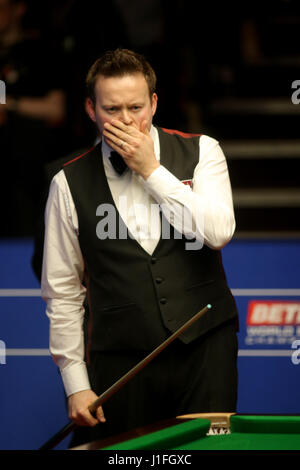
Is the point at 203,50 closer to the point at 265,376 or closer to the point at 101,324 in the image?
the point at 265,376

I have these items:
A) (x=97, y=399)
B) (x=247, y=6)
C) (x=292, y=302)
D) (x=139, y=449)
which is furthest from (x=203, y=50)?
(x=139, y=449)

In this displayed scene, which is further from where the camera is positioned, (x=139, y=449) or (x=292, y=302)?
(x=292, y=302)

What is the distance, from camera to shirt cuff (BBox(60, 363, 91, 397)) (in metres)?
2.49

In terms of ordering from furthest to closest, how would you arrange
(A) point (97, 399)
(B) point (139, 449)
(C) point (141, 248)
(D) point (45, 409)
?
(D) point (45, 409) → (C) point (141, 248) → (A) point (97, 399) → (B) point (139, 449)

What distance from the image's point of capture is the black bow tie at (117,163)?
8.43 feet

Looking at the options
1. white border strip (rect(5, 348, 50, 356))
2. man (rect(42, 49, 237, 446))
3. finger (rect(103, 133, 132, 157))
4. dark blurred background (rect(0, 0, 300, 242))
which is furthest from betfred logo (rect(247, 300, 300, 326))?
finger (rect(103, 133, 132, 157))

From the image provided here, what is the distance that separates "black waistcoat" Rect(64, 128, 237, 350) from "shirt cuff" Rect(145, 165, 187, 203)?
14cm

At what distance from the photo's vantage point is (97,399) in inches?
92.2

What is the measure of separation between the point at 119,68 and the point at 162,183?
0.38 meters

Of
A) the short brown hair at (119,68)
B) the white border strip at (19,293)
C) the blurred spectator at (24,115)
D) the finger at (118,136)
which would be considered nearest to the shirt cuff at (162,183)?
the finger at (118,136)

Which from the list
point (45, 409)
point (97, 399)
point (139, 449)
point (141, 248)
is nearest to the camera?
point (139, 449)

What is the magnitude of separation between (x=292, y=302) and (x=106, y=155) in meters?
1.57

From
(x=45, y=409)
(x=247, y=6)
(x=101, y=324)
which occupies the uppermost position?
(x=247, y=6)

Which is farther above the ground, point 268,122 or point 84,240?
point 268,122
